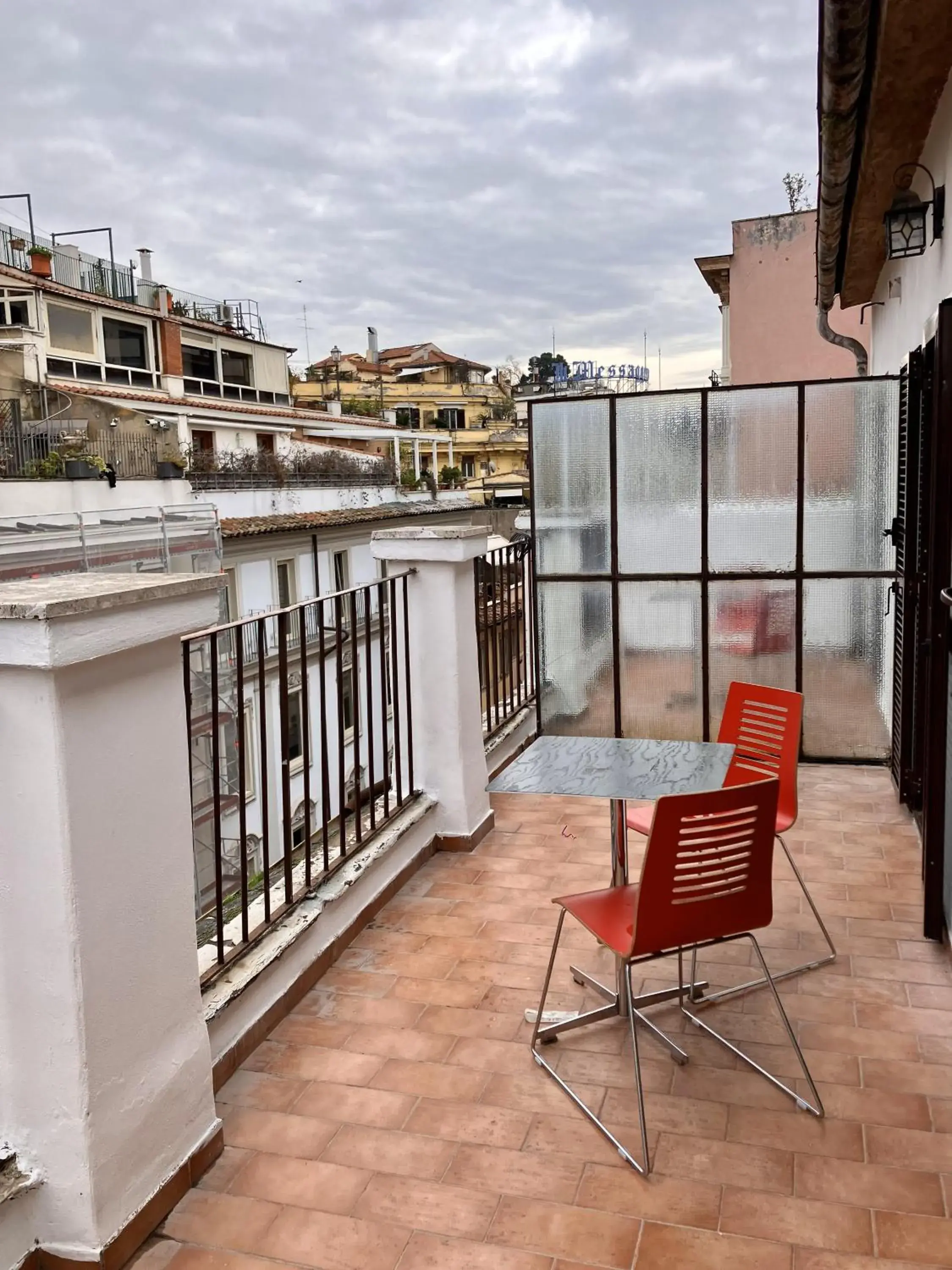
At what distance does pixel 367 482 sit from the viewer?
26.9 meters

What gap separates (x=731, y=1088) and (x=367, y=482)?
25200mm

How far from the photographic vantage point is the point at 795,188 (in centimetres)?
1795

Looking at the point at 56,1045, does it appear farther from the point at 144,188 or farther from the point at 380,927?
the point at 144,188

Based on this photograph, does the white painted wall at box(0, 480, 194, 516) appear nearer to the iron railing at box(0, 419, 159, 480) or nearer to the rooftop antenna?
the iron railing at box(0, 419, 159, 480)

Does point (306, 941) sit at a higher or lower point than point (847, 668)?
lower

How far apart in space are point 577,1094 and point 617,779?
2.86ft

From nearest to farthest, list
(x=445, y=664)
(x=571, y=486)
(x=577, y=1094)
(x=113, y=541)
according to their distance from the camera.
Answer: (x=577, y=1094) < (x=445, y=664) < (x=571, y=486) < (x=113, y=541)

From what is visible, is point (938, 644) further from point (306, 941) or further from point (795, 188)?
point (795, 188)

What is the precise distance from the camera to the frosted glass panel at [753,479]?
17.8ft

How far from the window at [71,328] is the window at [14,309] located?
0.50m

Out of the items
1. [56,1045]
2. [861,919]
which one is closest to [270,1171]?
[56,1045]

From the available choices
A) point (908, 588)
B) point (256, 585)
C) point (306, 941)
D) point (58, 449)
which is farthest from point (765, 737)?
point (58, 449)

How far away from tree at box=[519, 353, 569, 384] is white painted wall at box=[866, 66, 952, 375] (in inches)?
1624

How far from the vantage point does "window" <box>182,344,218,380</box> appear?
2925 cm
